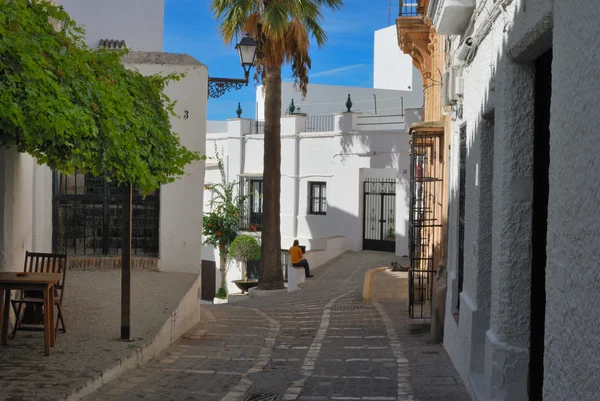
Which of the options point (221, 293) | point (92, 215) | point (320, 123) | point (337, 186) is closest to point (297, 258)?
point (337, 186)

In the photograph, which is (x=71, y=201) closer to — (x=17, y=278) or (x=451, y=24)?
(x=17, y=278)

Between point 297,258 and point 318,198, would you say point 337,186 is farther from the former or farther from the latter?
point 297,258

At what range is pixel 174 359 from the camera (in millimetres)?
9797

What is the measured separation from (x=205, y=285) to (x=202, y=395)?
18.0m

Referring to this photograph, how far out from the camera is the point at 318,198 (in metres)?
30.5

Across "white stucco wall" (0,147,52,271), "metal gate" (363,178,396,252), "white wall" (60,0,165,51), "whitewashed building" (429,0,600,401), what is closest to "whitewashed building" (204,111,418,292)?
"metal gate" (363,178,396,252)

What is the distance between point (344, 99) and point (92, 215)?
2345cm

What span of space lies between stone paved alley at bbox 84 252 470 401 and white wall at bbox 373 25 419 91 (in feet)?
78.2

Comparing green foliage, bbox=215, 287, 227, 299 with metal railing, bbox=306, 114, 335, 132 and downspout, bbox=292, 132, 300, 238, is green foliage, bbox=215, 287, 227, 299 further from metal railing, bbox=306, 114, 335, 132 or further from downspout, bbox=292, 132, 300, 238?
metal railing, bbox=306, 114, 335, 132

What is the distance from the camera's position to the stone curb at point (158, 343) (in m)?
7.43

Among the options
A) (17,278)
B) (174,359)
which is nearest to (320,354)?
(174,359)

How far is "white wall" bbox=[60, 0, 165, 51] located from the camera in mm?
17969

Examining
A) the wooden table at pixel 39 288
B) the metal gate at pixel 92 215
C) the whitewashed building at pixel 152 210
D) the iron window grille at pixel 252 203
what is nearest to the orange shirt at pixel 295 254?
the iron window grille at pixel 252 203

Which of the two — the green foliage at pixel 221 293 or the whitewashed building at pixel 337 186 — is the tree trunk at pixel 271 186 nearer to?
the whitewashed building at pixel 337 186
